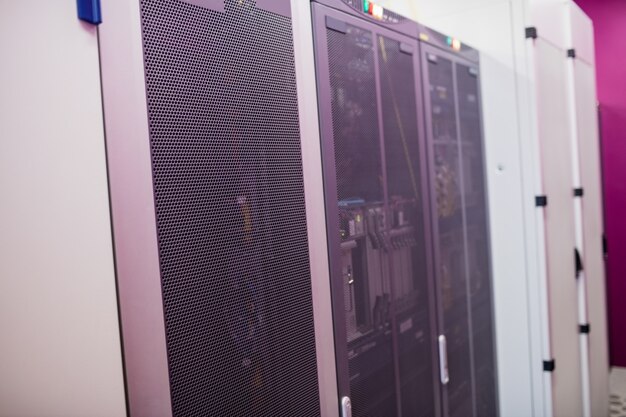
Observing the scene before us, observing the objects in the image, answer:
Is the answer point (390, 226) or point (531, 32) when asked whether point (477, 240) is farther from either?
point (531, 32)

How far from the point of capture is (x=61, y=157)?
73cm

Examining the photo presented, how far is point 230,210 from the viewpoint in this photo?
966 millimetres

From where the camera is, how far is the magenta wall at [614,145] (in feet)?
12.9

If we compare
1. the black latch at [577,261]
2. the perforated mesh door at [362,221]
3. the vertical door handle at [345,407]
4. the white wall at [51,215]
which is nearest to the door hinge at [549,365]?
the black latch at [577,261]

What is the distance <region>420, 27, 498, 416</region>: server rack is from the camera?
1.85 m

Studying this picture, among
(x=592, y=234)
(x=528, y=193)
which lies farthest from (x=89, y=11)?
(x=592, y=234)

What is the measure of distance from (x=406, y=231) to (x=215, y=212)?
0.88 metres

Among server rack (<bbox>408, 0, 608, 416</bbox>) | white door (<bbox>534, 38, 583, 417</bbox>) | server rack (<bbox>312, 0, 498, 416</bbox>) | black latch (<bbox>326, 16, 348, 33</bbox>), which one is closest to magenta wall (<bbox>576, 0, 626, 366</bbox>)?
white door (<bbox>534, 38, 583, 417</bbox>)

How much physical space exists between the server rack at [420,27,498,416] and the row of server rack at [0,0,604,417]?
0.15 m

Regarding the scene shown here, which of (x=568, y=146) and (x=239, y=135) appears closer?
(x=239, y=135)

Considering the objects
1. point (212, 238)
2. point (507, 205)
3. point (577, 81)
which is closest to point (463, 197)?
point (507, 205)

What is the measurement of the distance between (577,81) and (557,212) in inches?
33.8

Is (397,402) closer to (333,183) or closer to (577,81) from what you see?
(333,183)

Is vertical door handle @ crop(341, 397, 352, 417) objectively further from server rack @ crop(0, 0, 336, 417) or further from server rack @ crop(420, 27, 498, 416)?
server rack @ crop(420, 27, 498, 416)
